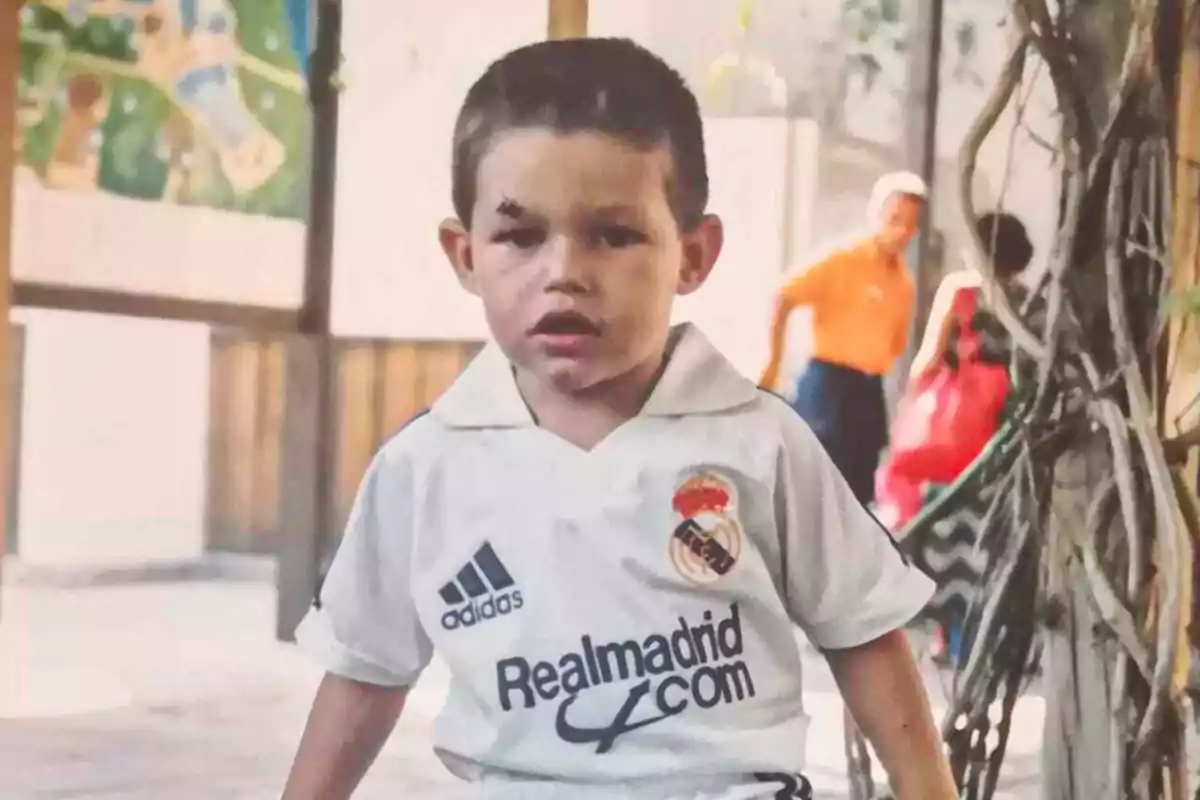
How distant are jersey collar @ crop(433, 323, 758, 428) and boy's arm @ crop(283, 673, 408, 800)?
148 mm

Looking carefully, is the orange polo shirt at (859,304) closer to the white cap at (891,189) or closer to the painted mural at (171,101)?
the white cap at (891,189)

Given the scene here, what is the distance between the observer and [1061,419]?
0.78 metres

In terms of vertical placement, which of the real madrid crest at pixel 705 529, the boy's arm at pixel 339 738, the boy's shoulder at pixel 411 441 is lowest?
the boy's arm at pixel 339 738

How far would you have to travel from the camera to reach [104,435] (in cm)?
72

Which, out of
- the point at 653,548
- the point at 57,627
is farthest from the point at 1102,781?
the point at 57,627

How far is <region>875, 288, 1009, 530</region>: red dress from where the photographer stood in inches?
30.1

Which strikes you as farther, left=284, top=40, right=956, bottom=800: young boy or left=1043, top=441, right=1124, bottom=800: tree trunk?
left=1043, top=441, right=1124, bottom=800: tree trunk

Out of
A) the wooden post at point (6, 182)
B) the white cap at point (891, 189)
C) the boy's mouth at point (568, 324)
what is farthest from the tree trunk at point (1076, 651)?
the wooden post at point (6, 182)

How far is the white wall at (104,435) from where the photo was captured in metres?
0.72

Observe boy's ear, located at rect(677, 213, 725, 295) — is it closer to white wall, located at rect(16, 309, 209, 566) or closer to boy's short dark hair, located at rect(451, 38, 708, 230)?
boy's short dark hair, located at rect(451, 38, 708, 230)

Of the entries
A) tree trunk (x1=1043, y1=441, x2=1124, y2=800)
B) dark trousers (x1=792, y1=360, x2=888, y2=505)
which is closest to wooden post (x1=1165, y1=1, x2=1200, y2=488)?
tree trunk (x1=1043, y1=441, x2=1124, y2=800)

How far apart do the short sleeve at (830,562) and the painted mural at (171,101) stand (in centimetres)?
30

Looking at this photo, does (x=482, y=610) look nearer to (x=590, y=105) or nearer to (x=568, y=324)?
(x=568, y=324)

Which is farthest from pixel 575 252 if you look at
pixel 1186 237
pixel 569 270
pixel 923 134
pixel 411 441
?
pixel 1186 237
